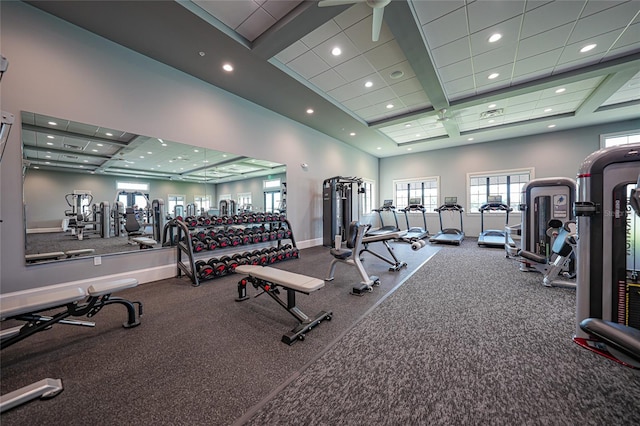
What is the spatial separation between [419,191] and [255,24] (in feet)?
27.4

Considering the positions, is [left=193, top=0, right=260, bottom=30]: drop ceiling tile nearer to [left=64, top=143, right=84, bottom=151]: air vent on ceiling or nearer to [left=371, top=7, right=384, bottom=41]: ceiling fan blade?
[left=371, top=7, right=384, bottom=41]: ceiling fan blade

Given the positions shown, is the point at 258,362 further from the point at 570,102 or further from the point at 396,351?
the point at 570,102

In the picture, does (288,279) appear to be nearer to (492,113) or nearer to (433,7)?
(433,7)

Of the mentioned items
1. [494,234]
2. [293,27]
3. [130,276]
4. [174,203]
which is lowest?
[130,276]

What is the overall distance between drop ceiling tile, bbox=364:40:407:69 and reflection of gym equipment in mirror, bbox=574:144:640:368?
294cm

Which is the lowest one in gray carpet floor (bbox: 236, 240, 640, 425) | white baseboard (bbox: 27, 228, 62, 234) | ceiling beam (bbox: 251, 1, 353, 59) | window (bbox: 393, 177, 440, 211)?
gray carpet floor (bbox: 236, 240, 640, 425)

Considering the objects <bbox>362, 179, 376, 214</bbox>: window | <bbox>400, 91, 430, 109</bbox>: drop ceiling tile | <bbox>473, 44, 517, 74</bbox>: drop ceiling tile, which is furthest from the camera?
<bbox>362, 179, 376, 214</bbox>: window

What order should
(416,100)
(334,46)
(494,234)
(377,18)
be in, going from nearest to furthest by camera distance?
(377,18)
(334,46)
(416,100)
(494,234)

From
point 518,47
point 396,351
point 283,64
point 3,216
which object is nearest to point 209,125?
point 283,64

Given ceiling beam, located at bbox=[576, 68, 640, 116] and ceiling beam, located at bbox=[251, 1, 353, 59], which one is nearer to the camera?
ceiling beam, located at bbox=[251, 1, 353, 59]

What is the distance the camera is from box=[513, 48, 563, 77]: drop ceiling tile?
3725 mm

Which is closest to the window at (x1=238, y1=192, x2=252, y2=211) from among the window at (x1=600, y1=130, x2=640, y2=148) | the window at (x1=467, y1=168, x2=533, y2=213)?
the window at (x1=467, y1=168, x2=533, y2=213)

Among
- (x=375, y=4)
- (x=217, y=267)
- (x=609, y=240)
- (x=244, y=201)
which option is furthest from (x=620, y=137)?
(x=217, y=267)

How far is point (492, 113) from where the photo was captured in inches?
235
